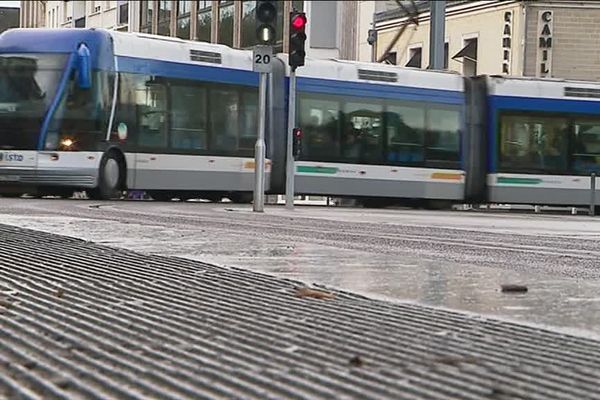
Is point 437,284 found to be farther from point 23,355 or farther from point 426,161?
point 426,161

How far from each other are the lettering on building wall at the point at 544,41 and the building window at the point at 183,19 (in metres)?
28.5

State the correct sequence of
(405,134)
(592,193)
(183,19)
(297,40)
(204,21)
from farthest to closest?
(183,19)
(204,21)
(592,193)
(405,134)
(297,40)

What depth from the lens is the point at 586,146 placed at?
2433 centimetres

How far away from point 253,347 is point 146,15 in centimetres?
6263

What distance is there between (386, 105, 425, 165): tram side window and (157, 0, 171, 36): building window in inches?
1594

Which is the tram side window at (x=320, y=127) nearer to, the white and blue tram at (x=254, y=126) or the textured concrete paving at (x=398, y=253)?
the white and blue tram at (x=254, y=126)

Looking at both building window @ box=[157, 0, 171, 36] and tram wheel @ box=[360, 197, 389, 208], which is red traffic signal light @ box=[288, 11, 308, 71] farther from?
building window @ box=[157, 0, 171, 36]

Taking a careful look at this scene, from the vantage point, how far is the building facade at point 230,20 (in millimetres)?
46812

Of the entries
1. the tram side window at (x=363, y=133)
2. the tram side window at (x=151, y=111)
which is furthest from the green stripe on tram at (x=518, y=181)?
the tram side window at (x=151, y=111)

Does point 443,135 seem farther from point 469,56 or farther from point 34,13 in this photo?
point 34,13

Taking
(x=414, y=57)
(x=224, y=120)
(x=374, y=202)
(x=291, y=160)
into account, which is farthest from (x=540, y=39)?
(x=291, y=160)

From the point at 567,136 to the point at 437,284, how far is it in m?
18.7

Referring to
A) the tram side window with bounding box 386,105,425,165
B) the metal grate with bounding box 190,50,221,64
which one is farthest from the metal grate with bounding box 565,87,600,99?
the metal grate with bounding box 190,50,221,64

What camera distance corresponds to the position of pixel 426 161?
23484 millimetres
